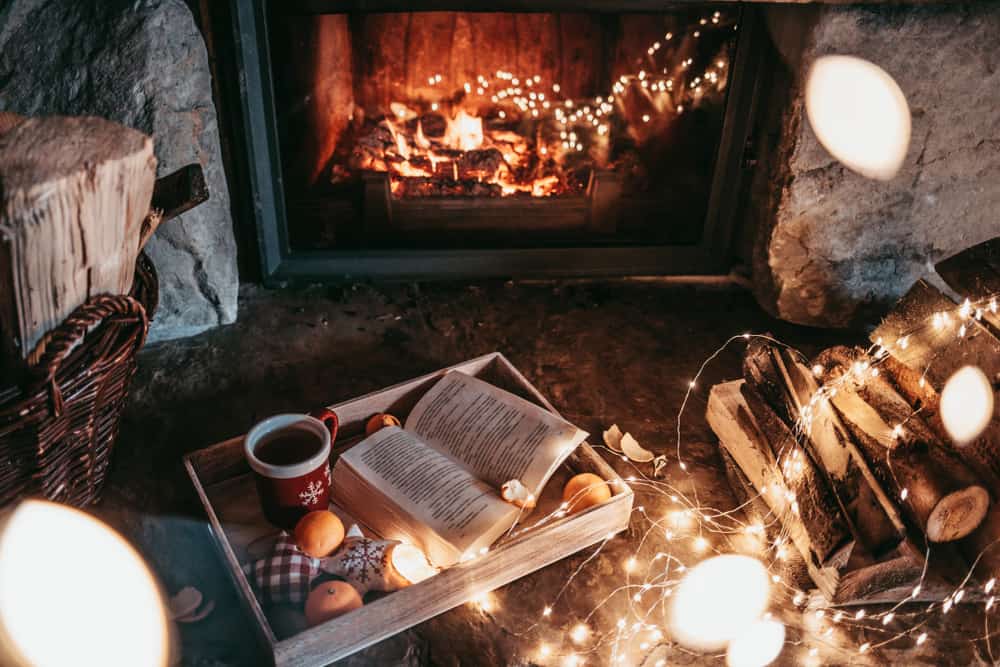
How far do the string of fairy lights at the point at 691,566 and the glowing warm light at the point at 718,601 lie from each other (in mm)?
17

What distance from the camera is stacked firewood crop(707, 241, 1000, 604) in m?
1.27

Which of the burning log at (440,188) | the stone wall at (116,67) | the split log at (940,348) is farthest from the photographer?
the burning log at (440,188)

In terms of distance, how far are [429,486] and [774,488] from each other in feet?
1.97

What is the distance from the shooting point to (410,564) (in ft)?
4.03

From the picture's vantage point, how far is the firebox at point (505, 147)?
1.99m

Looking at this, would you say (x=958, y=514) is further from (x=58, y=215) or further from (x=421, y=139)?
(x=421, y=139)

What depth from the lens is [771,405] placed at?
4.98 feet

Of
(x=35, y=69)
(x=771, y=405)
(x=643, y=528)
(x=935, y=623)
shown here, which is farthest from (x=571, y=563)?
(x=35, y=69)

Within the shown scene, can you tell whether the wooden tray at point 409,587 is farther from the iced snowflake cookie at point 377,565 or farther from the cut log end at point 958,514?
the cut log end at point 958,514

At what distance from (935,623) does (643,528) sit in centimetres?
48

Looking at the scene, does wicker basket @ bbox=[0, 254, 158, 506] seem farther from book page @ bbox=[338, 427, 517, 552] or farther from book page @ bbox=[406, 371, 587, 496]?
book page @ bbox=[406, 371, 587, 496]

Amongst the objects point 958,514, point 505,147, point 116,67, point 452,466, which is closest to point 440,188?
point 505,147

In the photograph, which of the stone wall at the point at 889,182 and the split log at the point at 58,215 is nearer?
the split log at the point at 58,215

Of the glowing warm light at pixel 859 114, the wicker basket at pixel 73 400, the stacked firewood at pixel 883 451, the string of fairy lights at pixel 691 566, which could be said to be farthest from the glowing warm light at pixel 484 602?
the glowing warm light at pixel 859 114
